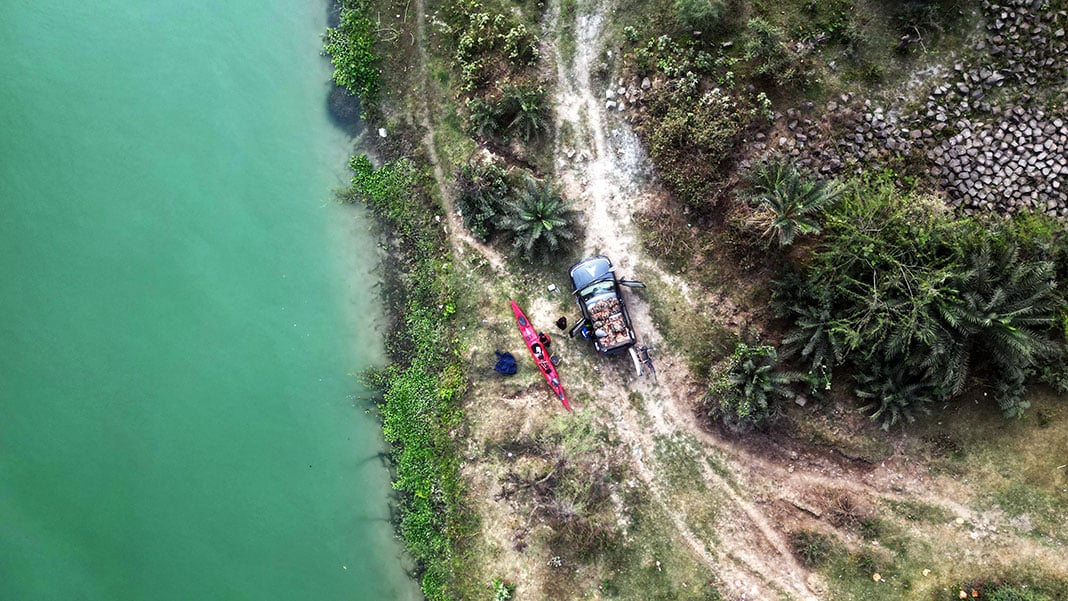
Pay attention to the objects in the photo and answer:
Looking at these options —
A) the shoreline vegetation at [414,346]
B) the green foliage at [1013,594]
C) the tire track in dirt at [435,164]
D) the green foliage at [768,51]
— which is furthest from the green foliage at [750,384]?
the shoreline vegetation at [414,346]

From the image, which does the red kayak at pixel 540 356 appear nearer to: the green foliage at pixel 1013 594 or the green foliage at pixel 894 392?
the green foliage at pixel 894 392

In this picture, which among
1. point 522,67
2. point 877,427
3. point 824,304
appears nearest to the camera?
point 824,304

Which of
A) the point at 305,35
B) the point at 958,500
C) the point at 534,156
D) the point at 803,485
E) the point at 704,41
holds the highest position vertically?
the point at 305,35

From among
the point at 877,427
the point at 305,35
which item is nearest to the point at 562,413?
the point at 877,427

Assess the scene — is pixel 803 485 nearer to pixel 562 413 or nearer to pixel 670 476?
pixel 670 476

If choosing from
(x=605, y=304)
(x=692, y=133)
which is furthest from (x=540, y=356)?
(x=692, y=133)

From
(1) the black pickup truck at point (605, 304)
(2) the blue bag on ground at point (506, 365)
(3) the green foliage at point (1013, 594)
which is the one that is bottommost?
(3) the green foliage at point (1013, 594)

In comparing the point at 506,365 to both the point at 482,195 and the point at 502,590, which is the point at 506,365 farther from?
the point at 502,590
